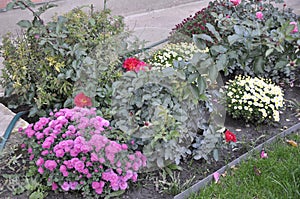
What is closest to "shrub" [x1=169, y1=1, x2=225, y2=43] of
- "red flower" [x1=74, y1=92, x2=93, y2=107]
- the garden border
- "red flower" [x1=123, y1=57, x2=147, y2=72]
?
"red flower" [x1=123, y1=57, x2=147, y2=72]

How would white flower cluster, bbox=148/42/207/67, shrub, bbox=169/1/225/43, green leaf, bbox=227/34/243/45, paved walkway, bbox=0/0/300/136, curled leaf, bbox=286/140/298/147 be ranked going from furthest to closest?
1. paved walkway, bbox=0/0/300/136
2. shrub, bbox=169/1/225/43
3. white flower cluster, bbox=148/42/207/67
4. curled leaf, bbox=286/140/298/147
5. green leaf, bbox=227/34/243/45

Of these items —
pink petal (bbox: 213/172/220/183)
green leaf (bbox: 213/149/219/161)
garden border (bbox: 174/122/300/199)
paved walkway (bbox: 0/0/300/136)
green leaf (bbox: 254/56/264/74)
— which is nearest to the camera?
green leaf (bbox: 254/56/264/74)

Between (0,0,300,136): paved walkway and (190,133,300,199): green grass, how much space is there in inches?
92.7

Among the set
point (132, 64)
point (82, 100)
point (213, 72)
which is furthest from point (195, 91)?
point (82, 100)

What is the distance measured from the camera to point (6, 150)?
2.55 metres

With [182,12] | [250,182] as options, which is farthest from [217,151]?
[182,12]

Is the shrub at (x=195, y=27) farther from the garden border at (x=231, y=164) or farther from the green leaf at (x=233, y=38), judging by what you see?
the green leaf at (x=233, y=38)

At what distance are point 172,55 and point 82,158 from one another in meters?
1.27

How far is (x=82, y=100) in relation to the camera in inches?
102

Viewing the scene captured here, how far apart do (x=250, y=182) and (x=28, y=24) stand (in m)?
1.77

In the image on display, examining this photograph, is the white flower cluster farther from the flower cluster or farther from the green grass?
the green grass

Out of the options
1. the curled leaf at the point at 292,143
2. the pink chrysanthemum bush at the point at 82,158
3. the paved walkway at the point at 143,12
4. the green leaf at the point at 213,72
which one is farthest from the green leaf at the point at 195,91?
the paved walkway at the point at 143,12

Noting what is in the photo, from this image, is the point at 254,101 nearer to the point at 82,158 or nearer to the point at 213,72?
the point at 213,72

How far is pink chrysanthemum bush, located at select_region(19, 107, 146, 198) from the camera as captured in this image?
7.24 ft
